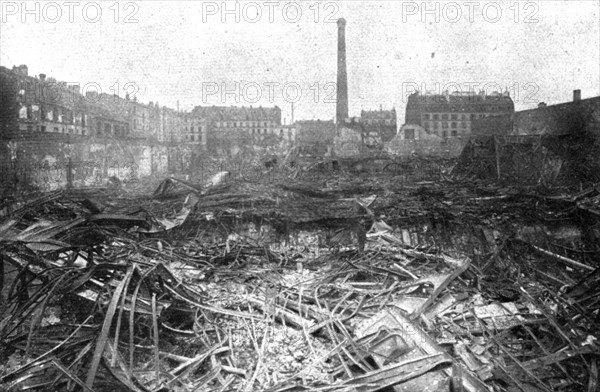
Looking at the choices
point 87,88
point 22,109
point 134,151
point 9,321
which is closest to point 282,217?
point 9,321

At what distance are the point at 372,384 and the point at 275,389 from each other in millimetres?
929

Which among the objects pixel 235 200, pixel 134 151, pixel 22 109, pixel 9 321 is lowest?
pixel 9 321

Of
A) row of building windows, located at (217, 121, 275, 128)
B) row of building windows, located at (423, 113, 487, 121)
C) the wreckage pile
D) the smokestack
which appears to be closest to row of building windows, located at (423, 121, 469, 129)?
row of building windows, located at (423, 113, 487, 121)

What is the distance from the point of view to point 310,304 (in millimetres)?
5766

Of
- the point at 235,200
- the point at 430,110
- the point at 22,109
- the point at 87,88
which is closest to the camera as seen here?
the point at 235,200

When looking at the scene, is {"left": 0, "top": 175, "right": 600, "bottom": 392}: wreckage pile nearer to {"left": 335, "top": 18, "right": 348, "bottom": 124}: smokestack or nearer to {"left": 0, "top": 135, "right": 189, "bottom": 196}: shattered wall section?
{"left": 0, "top": 135, "right": 189, "bottom": 196}: shattered wall section

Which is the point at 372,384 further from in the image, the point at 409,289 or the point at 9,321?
the point at 9,321

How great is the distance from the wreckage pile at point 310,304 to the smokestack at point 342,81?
39692 millimetres

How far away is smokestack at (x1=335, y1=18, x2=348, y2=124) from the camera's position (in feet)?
156

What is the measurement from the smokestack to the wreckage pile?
130 ft

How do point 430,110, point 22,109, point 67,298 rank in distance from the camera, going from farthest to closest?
point 430,110, point 22,109, point 67,298

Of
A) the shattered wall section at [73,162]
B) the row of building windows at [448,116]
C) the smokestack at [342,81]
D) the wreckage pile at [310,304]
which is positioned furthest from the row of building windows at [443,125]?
the wreckage pile at [310,304]

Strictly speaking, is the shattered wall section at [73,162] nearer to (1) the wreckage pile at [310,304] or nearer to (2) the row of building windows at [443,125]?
(1) the wreckage pile at [310,304]

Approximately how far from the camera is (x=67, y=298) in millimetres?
5008
